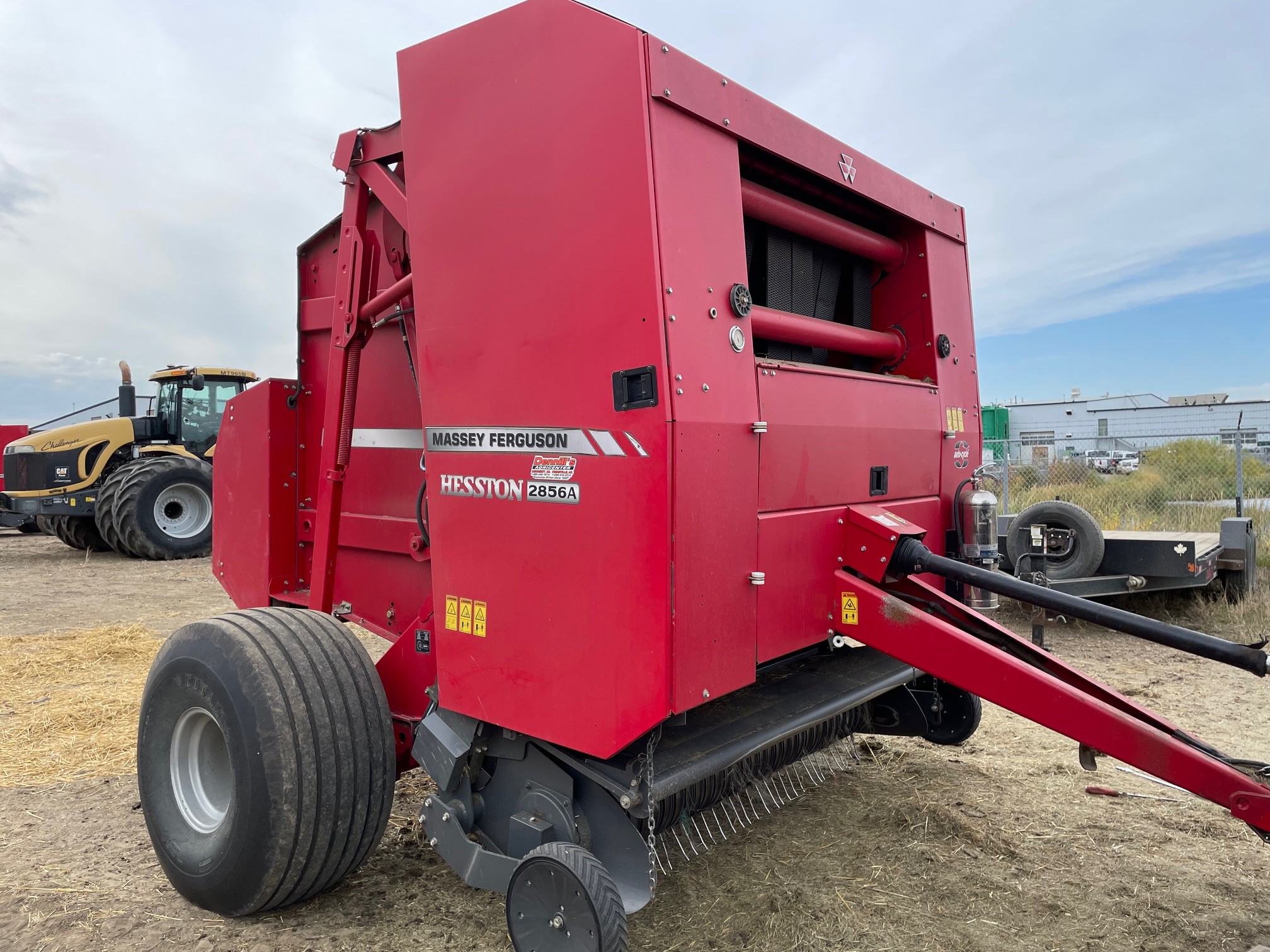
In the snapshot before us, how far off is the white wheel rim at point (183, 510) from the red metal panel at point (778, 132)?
35.2 feet

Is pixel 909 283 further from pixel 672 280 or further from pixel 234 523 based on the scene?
pixel 234 523

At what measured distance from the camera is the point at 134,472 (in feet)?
36.9

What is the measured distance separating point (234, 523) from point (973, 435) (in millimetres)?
3275

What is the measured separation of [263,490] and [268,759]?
5.10 ft

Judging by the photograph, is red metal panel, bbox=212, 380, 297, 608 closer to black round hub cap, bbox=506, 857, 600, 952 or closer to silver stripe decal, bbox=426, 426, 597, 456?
silver stripe decal, bbox=426, 426, 597, 456

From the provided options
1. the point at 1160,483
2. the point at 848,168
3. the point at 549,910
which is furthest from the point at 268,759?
the point at 1160,483

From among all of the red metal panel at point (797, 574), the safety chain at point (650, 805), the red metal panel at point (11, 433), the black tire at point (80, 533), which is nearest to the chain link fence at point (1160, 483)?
the red metal panel at point (797, 574)

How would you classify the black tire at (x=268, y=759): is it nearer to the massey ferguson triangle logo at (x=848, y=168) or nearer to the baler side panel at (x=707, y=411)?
the baler side panel at (x=707, y=411)

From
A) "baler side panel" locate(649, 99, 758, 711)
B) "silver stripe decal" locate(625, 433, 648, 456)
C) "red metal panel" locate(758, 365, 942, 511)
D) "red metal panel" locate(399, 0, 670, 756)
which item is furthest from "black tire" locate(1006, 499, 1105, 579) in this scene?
"silver stripe decal" locate(625, 433, 648, 456)

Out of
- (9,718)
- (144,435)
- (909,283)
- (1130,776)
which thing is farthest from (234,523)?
(144,435)

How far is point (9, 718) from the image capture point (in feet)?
15.5

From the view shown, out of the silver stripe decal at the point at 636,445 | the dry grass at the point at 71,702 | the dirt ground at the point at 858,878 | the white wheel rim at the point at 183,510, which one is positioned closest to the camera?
the silver stripe decal at the point at 636,445

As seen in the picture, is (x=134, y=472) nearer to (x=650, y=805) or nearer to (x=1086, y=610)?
(x=650, y=805)

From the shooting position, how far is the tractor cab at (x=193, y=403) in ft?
41.5
